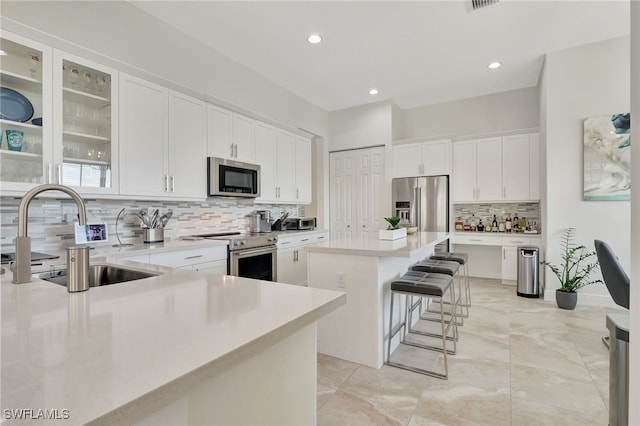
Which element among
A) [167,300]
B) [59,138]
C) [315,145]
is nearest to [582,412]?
[167,300]

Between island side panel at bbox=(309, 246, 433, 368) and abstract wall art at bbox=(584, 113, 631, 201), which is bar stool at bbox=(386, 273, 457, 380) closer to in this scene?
island side panel at bbox=(309, 246, 433, 368)

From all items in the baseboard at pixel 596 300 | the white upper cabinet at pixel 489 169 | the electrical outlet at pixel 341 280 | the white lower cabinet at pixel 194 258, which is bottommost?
the baseboard at pixel 596 300

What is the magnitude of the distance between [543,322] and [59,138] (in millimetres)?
4600

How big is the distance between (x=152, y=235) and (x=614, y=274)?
3825mm

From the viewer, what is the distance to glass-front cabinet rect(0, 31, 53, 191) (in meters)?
1.99

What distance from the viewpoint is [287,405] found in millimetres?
958

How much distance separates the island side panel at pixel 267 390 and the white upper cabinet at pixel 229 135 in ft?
9.50

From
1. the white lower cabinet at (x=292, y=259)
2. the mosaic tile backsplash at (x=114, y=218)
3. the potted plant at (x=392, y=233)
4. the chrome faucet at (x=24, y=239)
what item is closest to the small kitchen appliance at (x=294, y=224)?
the white lower cabinet at (x=292, y=259)

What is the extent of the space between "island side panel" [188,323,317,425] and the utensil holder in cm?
238

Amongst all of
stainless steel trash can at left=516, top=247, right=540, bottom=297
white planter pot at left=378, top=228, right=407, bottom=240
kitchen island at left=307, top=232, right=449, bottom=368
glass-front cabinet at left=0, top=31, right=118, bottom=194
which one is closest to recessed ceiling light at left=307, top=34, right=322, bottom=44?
glass-front cabinet at left=0, top=31, right=118, bottom=194

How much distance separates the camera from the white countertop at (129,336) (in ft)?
1.54

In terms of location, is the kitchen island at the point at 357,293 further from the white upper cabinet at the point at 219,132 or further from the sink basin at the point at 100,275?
the white upper cabinet at the point at 219,132

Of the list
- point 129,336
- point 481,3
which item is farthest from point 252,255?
point 481,3

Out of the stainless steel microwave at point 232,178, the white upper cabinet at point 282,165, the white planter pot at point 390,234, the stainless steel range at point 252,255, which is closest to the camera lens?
the white planter pot at point 390,234
